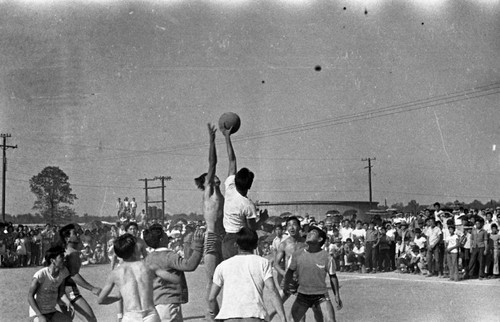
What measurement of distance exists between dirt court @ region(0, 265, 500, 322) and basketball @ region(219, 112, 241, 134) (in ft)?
12.7

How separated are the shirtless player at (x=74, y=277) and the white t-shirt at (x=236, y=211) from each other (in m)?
1.68

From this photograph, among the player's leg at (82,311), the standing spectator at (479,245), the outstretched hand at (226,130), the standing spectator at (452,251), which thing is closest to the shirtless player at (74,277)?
the player's leg at (82,311)

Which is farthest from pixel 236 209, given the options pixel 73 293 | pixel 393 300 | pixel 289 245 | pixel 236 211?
pixel 393 300

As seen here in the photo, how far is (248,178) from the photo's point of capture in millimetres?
7070

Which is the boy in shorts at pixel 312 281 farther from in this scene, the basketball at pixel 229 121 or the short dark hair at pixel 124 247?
the short dark hair at pixel 124 247

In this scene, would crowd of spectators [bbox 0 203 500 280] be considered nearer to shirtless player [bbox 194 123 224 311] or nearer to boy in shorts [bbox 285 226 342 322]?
shirtless player [bbox 194 123 224 311]

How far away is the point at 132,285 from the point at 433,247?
14.0m

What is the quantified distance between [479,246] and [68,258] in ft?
38.5

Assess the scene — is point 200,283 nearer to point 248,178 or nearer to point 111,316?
point 111,316

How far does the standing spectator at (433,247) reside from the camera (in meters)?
17.9

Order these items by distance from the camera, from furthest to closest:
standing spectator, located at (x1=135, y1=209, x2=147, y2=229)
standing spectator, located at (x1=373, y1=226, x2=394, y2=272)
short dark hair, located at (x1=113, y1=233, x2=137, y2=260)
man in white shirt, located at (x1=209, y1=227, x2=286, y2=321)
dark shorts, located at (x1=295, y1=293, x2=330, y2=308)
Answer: standing spectator, located at (x1=135, y1=209, x2=147, y2=229), standing spectator, located at (x1=373, y1=226, x2=394, y2=272), dark shorts, located at (x1=295, y1=293, x2=330, y2=308), short dark hair, located at (x1=113, y1=233, x2=137, y2=260), man in white shirt, located at (x1=209, y1=227, x2=286, y2=321)

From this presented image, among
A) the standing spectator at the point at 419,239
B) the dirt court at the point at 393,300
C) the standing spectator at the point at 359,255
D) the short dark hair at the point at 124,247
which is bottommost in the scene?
the dirt court at the point at 393,300

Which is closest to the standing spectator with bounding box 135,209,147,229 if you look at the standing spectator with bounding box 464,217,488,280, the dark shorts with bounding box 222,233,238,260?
the standing spectator with bounding box 464,217,488,280

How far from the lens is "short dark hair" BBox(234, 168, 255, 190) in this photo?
7.04 meters
